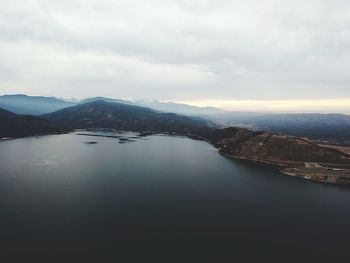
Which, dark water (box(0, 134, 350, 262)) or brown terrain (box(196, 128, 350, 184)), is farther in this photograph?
brown terrain (box(196, 128, 350, 184))

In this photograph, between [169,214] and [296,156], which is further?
[296,156]

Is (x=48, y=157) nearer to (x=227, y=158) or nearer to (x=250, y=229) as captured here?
(x=227, y=158)

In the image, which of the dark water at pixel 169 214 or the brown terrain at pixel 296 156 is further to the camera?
the brown terrain at pixel 296 156

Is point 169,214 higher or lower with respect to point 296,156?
lower

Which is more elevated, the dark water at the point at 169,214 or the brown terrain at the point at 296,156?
the brown terrain at the point at 296,156
